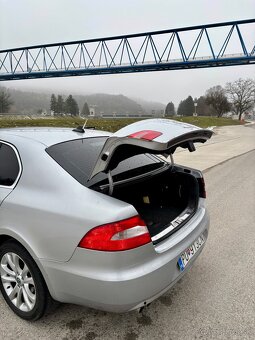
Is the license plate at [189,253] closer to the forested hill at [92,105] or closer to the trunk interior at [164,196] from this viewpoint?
the trunk interior at [164,196]

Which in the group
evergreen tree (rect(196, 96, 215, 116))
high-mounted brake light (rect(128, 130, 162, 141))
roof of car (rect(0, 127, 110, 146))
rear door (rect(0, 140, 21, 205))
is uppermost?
high-mounted brake light (rect(128, 130, 162, 141))

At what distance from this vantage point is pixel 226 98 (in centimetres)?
8162

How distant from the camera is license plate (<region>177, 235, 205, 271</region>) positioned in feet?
7.56

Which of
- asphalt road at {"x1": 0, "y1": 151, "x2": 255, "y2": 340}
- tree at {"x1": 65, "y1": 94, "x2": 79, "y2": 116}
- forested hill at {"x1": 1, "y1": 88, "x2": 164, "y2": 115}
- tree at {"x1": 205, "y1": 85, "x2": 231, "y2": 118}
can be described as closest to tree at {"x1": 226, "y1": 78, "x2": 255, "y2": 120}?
tree at {"x1": 205, "y1": 85, "x2": 231, "y2": 118}

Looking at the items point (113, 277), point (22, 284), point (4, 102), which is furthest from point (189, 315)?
point (4, 102)

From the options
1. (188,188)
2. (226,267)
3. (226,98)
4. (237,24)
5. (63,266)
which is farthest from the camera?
(226,98)

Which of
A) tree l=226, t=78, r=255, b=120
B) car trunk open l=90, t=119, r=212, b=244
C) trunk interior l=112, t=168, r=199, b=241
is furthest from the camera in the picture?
tree l=226, t=78, r=255, b=120

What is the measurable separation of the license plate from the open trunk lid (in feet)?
2.86

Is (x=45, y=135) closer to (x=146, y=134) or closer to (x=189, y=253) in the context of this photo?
(x=146, y=134)

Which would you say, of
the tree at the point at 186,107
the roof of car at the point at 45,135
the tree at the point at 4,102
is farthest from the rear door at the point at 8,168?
the tree at the point at 186,107

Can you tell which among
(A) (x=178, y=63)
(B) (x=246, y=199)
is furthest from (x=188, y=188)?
(A) (x=178, y=63)

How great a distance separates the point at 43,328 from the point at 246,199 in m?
4.88

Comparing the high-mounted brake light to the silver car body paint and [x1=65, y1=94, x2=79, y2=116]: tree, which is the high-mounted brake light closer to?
the silver car body paint

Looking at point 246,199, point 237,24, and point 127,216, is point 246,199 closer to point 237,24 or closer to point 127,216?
point 127,216
